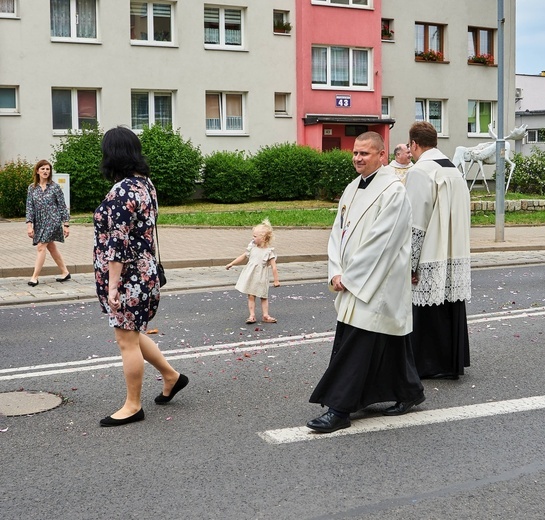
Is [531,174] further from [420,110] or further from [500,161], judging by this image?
[500,161]

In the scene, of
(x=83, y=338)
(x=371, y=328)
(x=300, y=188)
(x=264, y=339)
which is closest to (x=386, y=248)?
(x=371, y=328)

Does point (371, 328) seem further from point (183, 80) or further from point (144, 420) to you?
point (183, 80)

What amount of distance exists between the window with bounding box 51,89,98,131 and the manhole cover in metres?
24.6

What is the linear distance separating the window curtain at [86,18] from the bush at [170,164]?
4183mm

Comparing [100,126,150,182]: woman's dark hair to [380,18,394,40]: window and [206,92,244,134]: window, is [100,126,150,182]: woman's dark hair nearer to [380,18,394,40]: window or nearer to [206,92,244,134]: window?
[206,92,244,134]: window

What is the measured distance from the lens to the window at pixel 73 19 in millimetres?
30141

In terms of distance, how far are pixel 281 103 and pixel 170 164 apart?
7779mm

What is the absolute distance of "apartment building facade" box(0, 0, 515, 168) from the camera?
2973cm

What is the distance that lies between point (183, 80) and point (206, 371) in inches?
1025

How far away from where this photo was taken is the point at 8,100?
29547 millimetres

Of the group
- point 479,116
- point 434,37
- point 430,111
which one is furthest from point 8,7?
point 479,116

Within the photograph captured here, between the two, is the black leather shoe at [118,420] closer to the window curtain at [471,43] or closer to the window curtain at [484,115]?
the window curtain at [471,43]

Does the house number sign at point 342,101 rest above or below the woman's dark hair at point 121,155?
above

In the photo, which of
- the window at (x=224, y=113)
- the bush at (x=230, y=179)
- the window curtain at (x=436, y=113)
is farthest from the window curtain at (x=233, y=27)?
the window curtain at (x=436, y=113)
